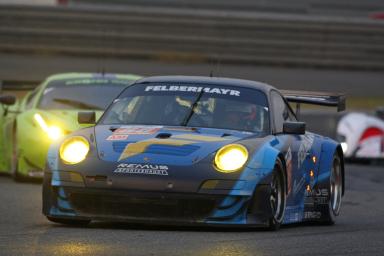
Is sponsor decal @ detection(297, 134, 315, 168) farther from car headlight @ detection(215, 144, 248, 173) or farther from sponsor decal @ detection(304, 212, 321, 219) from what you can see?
car headlight @ detection(215, 144, 248, 173)

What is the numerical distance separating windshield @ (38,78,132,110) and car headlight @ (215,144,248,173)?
549cm

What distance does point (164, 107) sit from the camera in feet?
32.2

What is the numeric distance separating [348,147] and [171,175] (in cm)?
1047

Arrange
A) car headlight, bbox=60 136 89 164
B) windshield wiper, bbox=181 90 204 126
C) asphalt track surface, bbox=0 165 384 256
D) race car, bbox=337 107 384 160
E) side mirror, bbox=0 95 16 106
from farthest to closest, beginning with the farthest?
race car, bbox=337 107 384 160 → side mirror, bbox=0 95 16 106 → windshield wiper, bbox=181 90 204 126 → car headlight, bbox=60 136 89 164 → asphalt track surface, bbox=0 165 384 256

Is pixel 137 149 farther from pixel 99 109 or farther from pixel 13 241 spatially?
pixel 99 109

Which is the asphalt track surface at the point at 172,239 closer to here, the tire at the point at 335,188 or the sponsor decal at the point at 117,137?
the tire at the point at 335,188

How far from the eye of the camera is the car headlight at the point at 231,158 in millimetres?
8727

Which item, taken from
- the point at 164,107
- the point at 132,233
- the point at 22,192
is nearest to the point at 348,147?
the point at 22,192

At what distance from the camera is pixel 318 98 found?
11.2m

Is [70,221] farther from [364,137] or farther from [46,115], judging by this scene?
[364,137]

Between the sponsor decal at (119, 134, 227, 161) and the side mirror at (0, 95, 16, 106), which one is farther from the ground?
the sponsor decal at (119, 134, 227, 161)

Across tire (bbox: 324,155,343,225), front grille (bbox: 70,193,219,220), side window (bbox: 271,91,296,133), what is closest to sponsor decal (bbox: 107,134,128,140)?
front grille (bbox: 70,193,219,220)

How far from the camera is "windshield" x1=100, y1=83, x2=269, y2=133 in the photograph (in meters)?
9.69

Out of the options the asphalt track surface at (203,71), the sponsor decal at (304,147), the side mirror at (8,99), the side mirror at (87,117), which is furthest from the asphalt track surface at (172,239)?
the asphalt track surface at (203,71)
